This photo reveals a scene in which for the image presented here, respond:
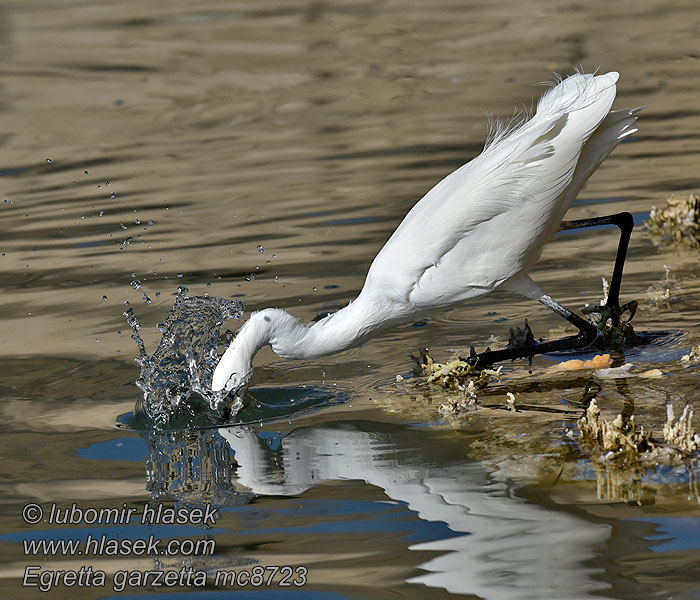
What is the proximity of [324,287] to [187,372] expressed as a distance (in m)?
2.34

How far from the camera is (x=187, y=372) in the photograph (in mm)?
6738

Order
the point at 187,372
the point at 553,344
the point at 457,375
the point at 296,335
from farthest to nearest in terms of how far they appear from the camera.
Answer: the point at 553,344
the point at 187,372
the point at 457,375
the point at 296,335

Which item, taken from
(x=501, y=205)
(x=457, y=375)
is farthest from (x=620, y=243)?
(x=457, y=375)

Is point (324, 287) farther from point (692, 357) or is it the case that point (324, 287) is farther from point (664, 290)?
point (692, 357)

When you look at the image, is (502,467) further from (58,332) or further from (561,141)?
(58,332)

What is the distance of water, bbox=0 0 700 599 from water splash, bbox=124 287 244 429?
8 centimetres

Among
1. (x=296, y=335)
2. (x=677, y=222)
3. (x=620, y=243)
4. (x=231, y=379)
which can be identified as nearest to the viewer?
(x=231, y=379)

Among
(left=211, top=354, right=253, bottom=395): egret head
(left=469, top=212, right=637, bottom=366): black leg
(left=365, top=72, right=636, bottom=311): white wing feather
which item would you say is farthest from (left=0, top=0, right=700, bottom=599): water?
(left=365, top=72, right=636, bottom=311): white wing feather

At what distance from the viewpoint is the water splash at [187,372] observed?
642 cm

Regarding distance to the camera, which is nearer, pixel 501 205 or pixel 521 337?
pixel 501 205

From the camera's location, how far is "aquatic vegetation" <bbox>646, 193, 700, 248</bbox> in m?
9.44

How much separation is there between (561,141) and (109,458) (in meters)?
3.00

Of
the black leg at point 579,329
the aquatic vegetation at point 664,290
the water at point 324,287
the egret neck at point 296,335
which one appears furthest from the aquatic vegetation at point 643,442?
the aquatic vegetation at point 664,290

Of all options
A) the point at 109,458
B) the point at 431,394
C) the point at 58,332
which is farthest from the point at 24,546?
the point at 58,332
